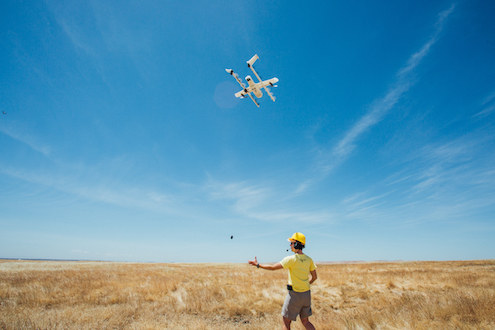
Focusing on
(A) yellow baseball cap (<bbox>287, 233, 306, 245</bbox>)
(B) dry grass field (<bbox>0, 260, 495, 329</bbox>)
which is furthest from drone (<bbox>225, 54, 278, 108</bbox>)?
(A) yellow baseball cap (<bbox>287, 233, 306, 245</bbox>)

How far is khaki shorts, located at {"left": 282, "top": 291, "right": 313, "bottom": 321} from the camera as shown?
4219 millimetres

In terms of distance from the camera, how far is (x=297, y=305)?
423 centimetres

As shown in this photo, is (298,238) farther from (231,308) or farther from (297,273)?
(231,308)

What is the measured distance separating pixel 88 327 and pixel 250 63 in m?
22.8

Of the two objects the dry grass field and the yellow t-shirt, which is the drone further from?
the yellow t-shirt

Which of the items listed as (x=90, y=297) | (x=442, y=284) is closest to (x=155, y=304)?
(x=90, y=297)

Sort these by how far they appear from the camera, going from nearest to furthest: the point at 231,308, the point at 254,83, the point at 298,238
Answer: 1. the point at 298,238
2. the point at 231,308
3. the point at 254,83

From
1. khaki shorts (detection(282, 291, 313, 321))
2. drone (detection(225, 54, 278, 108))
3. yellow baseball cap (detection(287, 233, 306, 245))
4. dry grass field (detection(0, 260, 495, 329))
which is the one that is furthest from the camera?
drone (detection(225, 54, 278, 108))

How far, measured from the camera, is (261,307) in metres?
8.77

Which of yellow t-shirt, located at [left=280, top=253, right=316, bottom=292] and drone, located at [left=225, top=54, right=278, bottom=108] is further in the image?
drone, located at [left=225, top=54, right=278, bottom=108]

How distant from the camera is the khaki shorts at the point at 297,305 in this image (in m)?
4.22

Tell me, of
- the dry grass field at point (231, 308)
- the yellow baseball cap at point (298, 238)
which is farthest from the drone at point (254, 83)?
the yellow baseball cap at point (298, 238)

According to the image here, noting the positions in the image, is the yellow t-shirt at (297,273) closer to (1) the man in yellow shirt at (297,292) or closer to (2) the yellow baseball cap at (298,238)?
(1) the man in yellow shirt at (297,292)

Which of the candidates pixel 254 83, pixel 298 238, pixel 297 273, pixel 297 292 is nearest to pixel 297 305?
pixel 297 292
